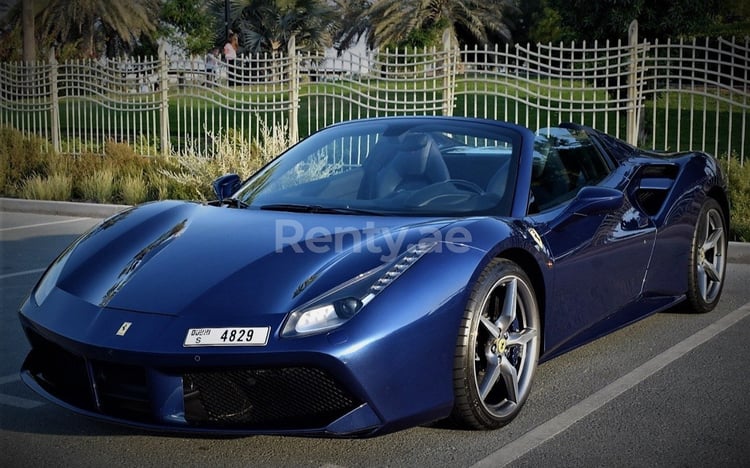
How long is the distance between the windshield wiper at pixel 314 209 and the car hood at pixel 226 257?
4.2 inches

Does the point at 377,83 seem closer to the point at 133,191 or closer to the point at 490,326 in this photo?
Result: the point at 133,191

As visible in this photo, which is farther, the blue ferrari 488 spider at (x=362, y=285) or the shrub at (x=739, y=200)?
the shrub at (x=739, y=200)

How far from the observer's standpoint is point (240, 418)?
3566 mm

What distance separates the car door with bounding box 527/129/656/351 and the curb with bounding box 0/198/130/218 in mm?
7844

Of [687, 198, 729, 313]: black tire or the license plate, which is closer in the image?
the license plate

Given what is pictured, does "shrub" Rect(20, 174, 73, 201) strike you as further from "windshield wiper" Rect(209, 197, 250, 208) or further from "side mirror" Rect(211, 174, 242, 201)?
"windshield wiper" Rect(209, 197, 250, 208)

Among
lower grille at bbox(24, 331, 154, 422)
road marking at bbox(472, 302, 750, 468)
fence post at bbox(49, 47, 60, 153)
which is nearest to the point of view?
lower grille at bbox(24, 331, 154, 422)

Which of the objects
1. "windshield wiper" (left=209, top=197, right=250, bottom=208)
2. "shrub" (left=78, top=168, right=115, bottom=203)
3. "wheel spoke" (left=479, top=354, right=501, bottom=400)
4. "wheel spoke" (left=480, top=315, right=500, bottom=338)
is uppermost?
"windshield wiper" (left=209, top=197, right=250, bottom=208)

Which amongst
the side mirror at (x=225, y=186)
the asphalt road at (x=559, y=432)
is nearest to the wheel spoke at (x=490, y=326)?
the asphalt road at (x=559, y=432)

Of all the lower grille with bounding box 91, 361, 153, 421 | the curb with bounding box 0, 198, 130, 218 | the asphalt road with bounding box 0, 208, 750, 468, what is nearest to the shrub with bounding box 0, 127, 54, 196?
the curb with bounding box 0, 198, 130, 218

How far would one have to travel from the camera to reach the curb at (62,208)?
487 inches

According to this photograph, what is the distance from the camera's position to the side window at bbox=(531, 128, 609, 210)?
16.3 ft

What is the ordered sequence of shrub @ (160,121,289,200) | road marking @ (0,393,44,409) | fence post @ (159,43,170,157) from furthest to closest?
1. fence post @ (159,43,170,157)
2. shrub @ (160,121,289,200)
3. road marking @ (0,393,44,409)

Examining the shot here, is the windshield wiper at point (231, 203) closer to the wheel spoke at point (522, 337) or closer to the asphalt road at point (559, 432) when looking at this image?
the asphalt road at point (559, 432)
